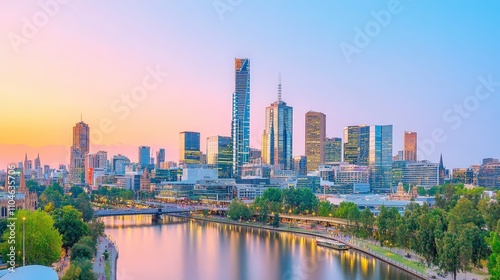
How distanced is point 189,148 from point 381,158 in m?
64.1

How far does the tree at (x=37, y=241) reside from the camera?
75.7ft

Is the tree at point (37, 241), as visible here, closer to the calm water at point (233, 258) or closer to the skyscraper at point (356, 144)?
the calm water at point (233, 258)

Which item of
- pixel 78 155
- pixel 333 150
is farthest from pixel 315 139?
pixel 78 155

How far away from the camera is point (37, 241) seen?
23094 mm

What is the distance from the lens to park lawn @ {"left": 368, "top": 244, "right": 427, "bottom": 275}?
28344 millimetres

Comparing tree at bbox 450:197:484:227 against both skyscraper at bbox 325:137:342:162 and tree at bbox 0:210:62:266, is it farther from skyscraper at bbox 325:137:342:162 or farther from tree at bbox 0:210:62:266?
skyscraper at bbox 325:137:342:162

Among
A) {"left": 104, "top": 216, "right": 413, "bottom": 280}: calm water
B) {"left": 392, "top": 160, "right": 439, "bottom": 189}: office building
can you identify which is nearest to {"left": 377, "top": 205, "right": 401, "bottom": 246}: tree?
{"left": 104, "top": 216, "right": 413, "bottom": 280}: calm water

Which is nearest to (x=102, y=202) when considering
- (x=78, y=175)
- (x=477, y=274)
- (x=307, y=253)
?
(x=307, y=253)

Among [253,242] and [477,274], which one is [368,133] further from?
[477,274]

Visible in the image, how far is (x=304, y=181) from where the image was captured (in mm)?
108625

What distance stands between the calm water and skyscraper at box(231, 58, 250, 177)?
9173cm

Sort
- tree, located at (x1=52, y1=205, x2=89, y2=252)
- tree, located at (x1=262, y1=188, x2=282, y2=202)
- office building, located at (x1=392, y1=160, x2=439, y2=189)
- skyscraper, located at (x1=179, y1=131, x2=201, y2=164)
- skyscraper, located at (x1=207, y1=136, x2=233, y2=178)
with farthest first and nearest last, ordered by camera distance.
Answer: skyscraper, located at (x1=179, y1=131, x2=201, y2=164) < skyscraper, located at (x1=207, y1=136, x2=233, y2=178) < office building, located at (x1=392, y1=160, x2=439, y2=189) < tree, located at (x1=262, y1=188, x2=282, y2=202) < tree, located at (x1=52, y1=205, x2=89, y2=252)

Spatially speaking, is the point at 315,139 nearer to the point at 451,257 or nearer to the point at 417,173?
the point at 417,173

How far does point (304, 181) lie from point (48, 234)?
87.8 meters
